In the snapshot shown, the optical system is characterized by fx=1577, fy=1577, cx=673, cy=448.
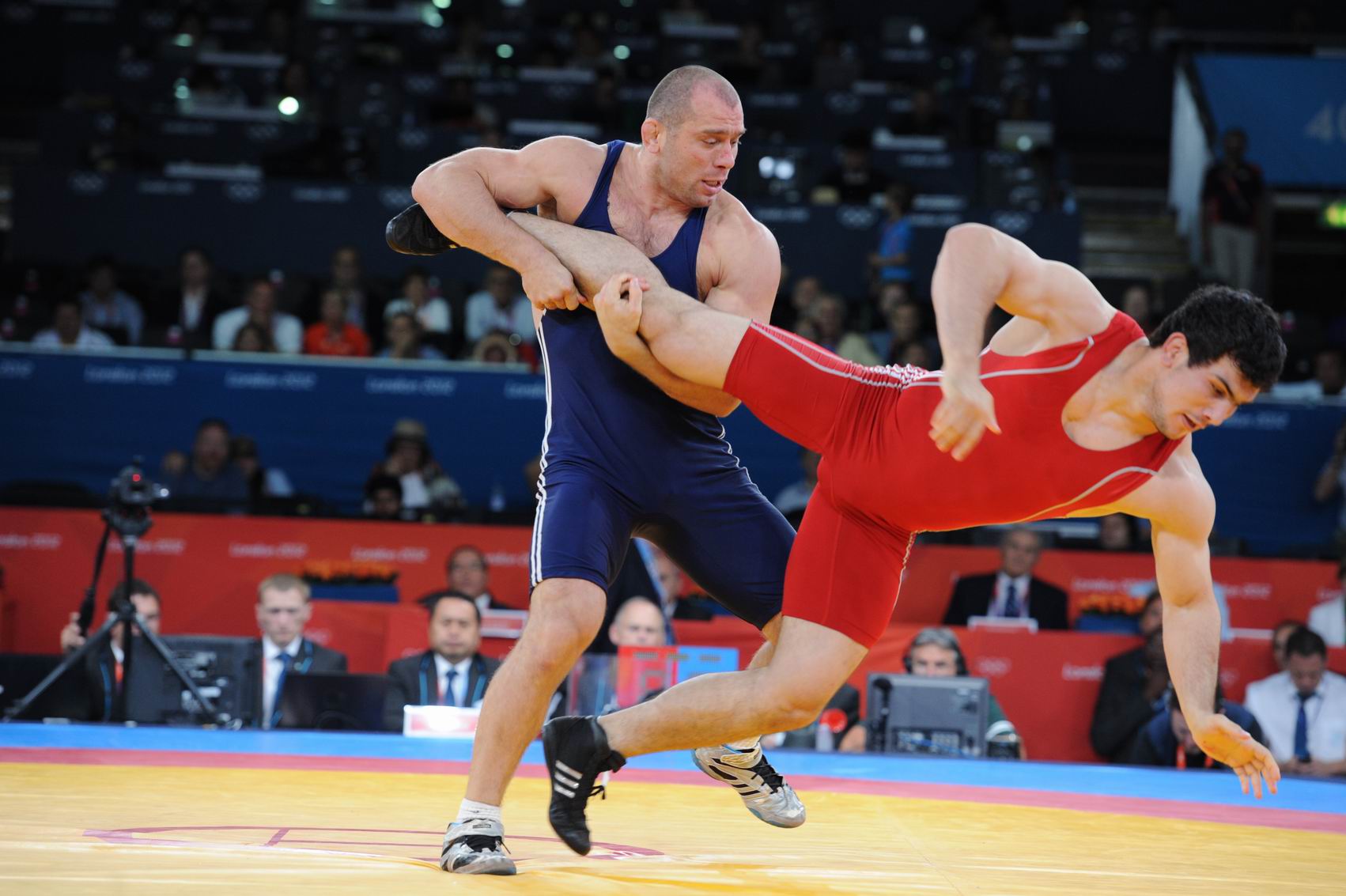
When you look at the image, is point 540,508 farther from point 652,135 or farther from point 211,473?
point 211,473

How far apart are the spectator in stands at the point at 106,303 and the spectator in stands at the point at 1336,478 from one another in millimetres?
7146

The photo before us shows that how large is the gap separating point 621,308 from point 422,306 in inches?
273

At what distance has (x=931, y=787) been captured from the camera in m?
4.70

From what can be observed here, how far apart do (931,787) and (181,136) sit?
8.75 metres

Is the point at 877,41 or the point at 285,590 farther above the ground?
the point at 877,41

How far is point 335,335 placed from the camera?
31.8 feet

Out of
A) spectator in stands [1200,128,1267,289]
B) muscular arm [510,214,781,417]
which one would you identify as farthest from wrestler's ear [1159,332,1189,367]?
spectator in stands [1200,128,1267,289]

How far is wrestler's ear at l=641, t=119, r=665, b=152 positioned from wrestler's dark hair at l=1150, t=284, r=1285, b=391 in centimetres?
121

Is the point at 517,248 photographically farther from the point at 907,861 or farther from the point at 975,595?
the point at 975,595

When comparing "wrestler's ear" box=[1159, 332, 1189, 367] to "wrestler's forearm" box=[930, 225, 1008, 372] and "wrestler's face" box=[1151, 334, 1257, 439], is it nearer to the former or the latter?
"wrestler's face" box=[1151, 334, 1257, 439]

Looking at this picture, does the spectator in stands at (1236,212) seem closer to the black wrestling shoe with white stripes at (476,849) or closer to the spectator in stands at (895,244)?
the spectator in stands at (895,244)

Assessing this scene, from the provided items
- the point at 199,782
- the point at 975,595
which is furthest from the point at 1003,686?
the point at 199,782

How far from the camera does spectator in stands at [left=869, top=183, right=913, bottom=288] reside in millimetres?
10398

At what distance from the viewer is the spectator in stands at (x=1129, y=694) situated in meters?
6.46
